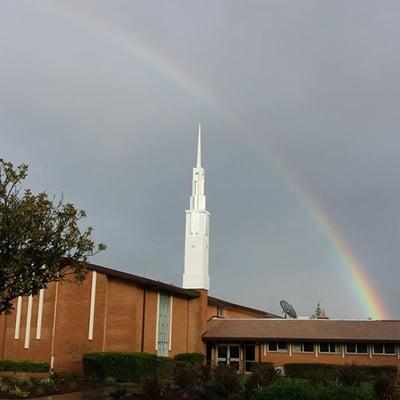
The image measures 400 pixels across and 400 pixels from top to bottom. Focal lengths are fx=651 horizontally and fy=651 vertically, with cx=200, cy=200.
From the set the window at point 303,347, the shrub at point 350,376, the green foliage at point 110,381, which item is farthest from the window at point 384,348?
the shrub at point 350,376

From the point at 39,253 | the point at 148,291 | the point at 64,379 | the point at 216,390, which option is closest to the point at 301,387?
the point at 216,390

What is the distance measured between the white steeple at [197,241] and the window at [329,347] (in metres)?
10.5

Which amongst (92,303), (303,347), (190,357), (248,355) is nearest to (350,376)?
(92,303)

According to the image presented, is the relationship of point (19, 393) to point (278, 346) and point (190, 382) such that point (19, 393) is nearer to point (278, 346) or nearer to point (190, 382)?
point (190, 382)

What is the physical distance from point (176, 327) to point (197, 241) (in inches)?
407

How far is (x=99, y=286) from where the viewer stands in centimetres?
3684

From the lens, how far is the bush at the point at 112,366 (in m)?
32.5

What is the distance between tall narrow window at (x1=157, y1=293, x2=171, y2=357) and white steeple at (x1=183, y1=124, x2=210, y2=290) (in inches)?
309

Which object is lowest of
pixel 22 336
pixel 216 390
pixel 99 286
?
pixel 216 390

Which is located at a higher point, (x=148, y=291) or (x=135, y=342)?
(x=148, y=291)

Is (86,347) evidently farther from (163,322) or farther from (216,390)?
(216,390)

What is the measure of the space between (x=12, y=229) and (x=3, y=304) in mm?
2604

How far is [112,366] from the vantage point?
32.7 metres

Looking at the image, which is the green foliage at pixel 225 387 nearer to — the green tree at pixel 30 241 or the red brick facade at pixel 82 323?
the green tree at pixel 30 241
